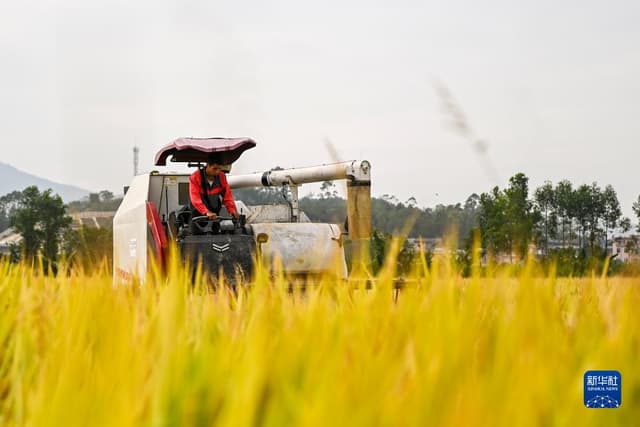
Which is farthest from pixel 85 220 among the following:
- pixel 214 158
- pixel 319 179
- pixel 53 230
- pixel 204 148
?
pixel 53 230

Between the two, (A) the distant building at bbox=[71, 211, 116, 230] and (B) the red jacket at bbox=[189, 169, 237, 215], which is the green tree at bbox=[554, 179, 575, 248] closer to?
(A) the distant building at bbox=[71, 211, 116, 230]

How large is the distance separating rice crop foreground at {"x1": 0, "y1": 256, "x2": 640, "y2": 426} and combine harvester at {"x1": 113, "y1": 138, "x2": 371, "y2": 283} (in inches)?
195

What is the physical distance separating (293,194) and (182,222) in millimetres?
3497

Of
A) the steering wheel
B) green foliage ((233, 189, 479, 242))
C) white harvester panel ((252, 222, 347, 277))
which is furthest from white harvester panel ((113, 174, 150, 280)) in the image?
green foliage ((233, 189, 479, 242))

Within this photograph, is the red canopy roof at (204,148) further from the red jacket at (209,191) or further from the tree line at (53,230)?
the tree line at (53,230)

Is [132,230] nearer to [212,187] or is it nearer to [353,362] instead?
[212,187]

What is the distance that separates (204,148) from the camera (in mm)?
10383

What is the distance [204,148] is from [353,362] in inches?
343

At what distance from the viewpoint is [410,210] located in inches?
106

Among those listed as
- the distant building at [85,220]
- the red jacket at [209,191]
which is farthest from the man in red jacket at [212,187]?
the distant building at [85,220]

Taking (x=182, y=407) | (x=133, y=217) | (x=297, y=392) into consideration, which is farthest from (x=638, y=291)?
(x=133, y=217)

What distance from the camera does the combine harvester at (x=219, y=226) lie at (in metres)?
9.24

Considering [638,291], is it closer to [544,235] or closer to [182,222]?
[544,235]

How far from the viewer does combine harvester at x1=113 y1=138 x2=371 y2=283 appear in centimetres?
924
